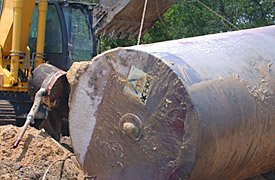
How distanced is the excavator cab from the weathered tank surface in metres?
1.67

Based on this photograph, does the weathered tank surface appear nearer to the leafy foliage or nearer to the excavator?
the excavator

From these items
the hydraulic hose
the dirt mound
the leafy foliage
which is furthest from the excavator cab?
the leafy foliage

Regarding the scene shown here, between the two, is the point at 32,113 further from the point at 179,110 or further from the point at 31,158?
the point at 179,110

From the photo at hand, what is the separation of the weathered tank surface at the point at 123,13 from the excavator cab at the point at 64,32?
1.67 meters

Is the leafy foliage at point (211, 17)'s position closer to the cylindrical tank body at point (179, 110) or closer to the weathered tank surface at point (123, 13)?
the weathered tank surface at point (123, 13)

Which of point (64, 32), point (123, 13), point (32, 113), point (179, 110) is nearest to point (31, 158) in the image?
point (32, 113)

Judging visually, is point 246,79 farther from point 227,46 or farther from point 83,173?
point 83,173

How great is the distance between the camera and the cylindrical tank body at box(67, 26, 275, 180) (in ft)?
8.25

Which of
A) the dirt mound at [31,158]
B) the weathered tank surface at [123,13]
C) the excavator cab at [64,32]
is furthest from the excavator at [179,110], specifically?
the excavator cab at [64,32]

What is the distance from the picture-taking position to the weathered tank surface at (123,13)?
5.16 metres

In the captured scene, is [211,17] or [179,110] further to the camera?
[211,17]

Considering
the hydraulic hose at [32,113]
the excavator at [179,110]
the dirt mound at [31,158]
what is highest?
the excavator at [179,110]

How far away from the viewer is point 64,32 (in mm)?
6875

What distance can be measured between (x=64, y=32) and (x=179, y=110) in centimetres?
476
